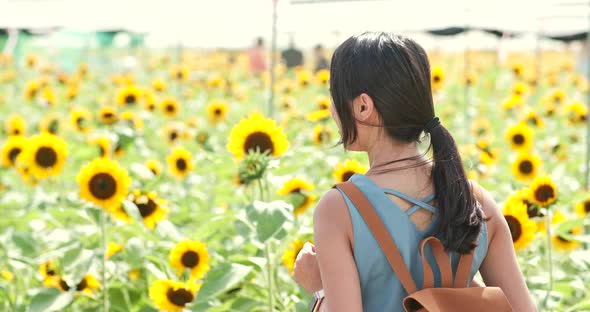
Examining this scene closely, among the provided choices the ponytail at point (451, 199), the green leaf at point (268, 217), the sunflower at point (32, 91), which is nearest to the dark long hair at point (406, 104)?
the ponytail at point (451, 199)

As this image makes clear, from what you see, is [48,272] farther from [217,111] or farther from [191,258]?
[217,111]

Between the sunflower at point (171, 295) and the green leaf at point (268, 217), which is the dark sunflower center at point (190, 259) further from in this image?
the green leaf at point (268, 217)

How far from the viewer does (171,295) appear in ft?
6.37

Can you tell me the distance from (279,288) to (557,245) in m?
0.74

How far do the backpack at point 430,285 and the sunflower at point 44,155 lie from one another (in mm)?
1754

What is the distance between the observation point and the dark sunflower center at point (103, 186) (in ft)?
7.04

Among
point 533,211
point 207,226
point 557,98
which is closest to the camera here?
point 207,226

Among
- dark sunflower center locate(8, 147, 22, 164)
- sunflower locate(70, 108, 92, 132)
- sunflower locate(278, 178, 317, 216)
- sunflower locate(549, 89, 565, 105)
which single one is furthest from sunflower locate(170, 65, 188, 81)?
sunflower locate(278, 178, 317, 216)

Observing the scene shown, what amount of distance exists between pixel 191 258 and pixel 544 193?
0.75m

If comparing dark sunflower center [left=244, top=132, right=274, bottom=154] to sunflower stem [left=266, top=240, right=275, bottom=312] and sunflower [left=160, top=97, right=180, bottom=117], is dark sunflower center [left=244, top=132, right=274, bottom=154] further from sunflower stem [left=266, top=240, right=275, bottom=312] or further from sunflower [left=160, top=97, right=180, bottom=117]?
sunflower [left=160, top=97, right=180, bottom=117]

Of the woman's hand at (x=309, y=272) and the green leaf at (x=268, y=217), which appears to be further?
the green leaf at (x=268, y=217)

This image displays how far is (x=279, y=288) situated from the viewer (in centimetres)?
209

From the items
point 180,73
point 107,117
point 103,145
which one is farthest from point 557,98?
point 103,145

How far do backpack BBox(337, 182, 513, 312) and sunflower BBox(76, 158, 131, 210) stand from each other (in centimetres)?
107
